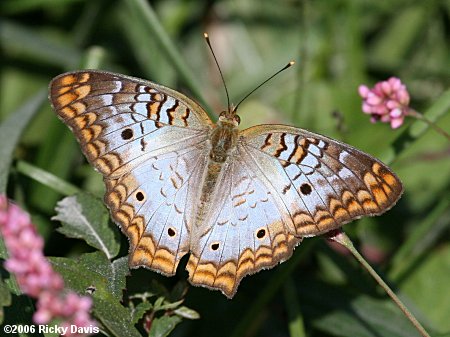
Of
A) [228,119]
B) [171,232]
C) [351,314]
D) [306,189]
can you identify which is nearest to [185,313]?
[171,232]

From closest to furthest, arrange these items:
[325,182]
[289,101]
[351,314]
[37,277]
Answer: [37,277]
[325,182]
[351,314]
[289,101]

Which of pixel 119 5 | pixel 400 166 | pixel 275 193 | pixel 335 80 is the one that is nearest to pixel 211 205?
pixel 275 193

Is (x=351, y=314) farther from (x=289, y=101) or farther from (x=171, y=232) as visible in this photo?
(x=289, y=101)

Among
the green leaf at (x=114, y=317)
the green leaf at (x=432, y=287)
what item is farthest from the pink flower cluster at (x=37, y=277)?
the green leaf at (x=432, y=287)

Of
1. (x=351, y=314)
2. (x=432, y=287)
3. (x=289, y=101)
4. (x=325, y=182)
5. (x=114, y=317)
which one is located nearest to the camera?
(x=114, y=317)

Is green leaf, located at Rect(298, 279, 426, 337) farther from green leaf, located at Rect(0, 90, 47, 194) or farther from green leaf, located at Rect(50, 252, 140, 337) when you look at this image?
green leaf, located at Rect(0, 90, 47, 194)
